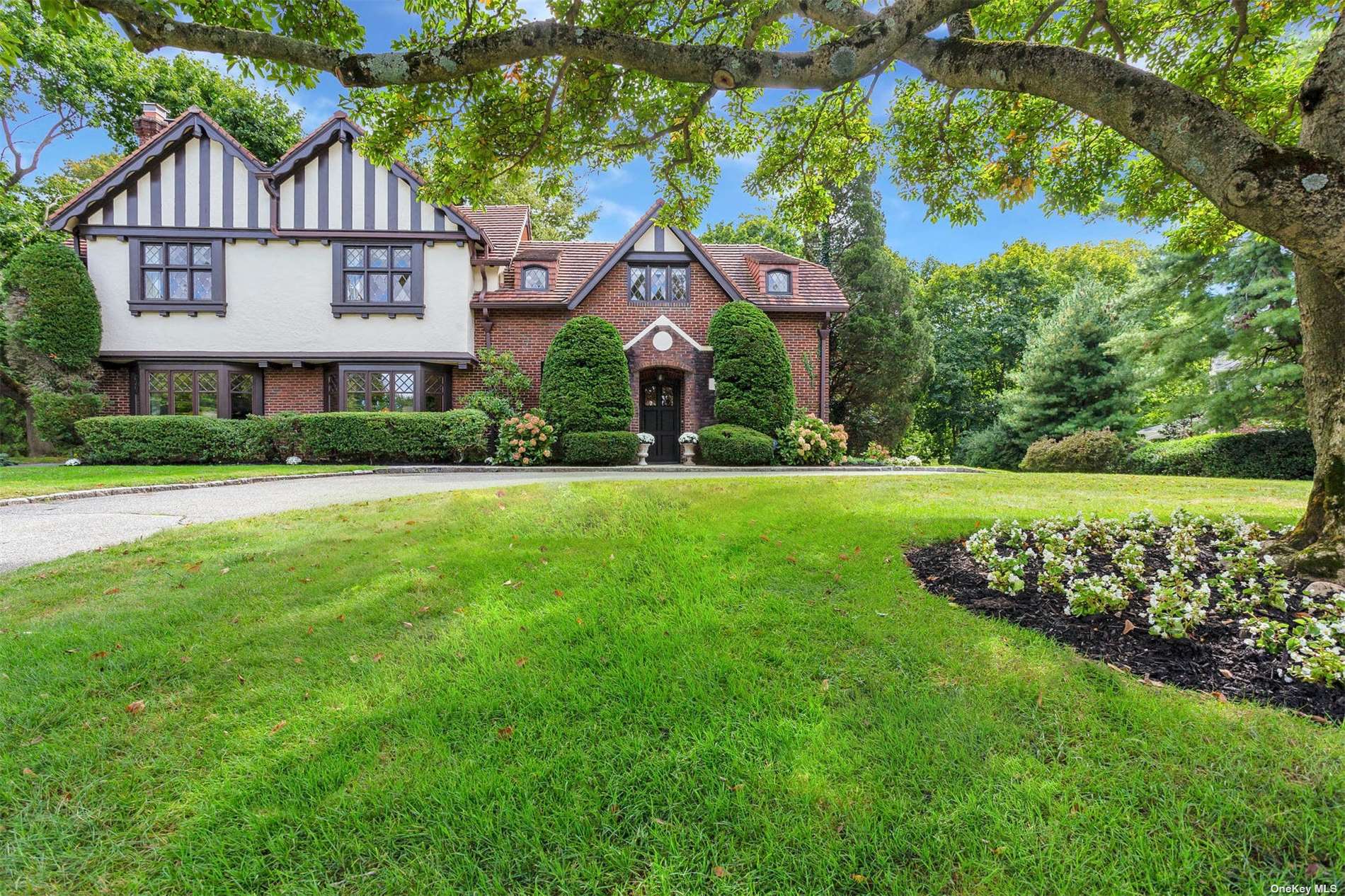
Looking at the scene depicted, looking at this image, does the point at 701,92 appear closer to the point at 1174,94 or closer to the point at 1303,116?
the point at 1174,94

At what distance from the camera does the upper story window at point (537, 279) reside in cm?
1585

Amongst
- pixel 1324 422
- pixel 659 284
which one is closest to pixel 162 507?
pixel 1324 422

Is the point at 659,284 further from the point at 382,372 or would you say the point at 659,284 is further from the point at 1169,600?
the point at 1169,600

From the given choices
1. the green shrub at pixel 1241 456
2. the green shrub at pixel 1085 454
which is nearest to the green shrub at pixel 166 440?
the green shrub at pixel 1085 454

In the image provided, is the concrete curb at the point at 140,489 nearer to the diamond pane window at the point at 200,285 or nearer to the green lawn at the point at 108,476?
the green lawn at the point at 108,476

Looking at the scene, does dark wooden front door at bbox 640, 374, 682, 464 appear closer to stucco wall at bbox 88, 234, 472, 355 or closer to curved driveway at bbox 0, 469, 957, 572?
curved driveway at bbox 0, 469, 957, 572

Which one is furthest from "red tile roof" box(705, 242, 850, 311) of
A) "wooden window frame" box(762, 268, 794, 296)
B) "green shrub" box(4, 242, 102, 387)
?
"green shrub" box(4, 242, 102, 387)

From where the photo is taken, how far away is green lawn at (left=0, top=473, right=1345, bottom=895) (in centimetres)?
159

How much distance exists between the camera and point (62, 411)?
1248cm

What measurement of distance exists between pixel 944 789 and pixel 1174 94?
156 inches

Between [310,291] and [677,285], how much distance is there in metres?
9.95

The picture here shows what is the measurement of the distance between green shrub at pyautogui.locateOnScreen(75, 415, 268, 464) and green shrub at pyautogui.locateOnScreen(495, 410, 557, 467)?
5.87 meters

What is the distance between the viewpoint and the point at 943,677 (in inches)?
96.4

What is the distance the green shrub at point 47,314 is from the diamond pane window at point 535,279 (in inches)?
408
